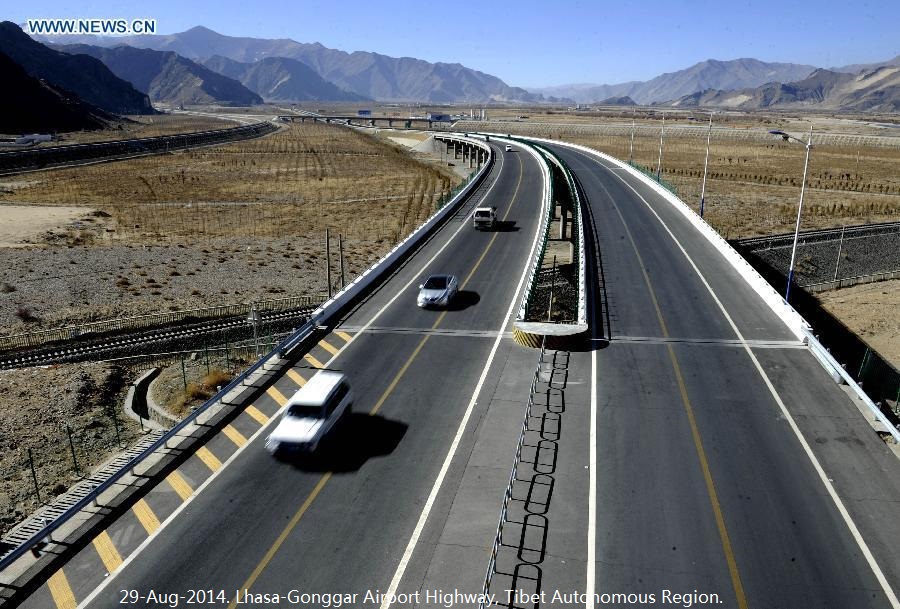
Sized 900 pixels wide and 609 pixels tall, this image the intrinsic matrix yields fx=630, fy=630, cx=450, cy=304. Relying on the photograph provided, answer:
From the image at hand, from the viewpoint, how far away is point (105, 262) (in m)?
54.5

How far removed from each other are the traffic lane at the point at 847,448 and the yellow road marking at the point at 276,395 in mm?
18146

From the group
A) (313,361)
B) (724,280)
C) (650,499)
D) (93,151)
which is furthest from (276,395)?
(93,151)

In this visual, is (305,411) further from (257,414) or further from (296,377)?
(296,377)

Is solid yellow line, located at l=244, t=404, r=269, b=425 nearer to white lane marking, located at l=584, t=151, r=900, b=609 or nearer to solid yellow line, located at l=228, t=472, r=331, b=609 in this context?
solid yellow line, located at l=228, t=472, r=331, b=609

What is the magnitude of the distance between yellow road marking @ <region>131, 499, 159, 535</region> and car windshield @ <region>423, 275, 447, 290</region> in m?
19.4

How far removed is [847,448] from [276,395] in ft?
64.8

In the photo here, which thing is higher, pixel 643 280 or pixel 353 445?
pixel 643 280

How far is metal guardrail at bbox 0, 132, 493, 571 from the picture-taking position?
1583cm

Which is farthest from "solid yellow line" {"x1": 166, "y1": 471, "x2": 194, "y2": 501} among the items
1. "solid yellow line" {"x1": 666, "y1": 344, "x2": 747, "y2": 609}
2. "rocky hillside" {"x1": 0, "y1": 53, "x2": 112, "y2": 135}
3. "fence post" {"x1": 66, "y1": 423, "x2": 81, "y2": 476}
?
"rocky hillside" {"x1": 0, "y1": 53, "x2": 112, "y2": 135}

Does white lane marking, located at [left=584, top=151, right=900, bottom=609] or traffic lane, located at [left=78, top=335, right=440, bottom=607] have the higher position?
white lane marking, located at [left=584, top=151, right=900, bottom=609]

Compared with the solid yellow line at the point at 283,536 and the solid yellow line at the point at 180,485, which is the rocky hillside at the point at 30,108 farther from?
the solid yellow line at the point at 283,536

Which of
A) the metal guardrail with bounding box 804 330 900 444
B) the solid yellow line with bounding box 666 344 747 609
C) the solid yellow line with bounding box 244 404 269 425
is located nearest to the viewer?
the solid yellow line with bounding box 666 344 747 609

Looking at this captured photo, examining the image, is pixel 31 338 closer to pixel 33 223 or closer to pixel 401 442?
pixel 401 442

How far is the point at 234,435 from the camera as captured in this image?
21.3m
